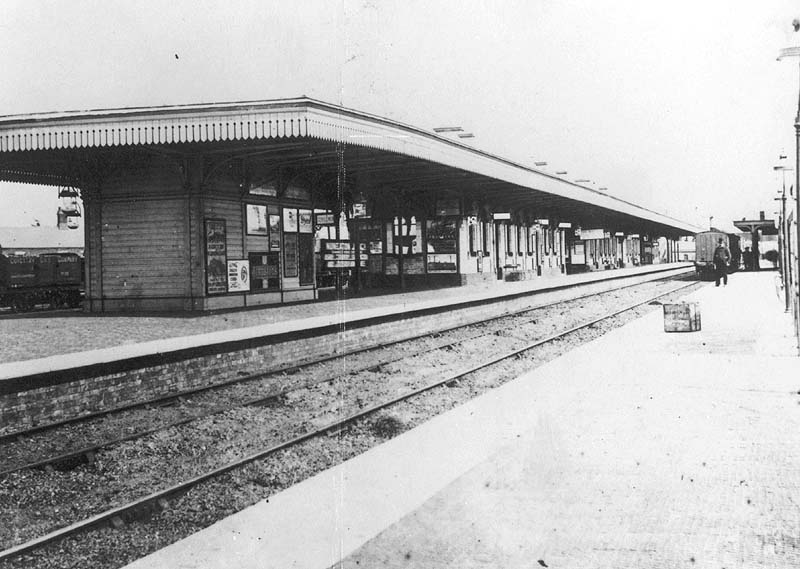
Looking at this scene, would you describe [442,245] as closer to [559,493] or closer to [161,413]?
[161,413]

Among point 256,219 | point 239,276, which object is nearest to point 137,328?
point 239,276

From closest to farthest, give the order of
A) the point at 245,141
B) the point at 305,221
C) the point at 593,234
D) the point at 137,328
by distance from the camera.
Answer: the point at 137,328 → the point at 245,141 → the point at 305,221 → the point at 593,234

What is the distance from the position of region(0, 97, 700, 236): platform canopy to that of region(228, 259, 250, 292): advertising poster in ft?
7.77

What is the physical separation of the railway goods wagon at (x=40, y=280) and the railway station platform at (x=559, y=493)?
1844cm

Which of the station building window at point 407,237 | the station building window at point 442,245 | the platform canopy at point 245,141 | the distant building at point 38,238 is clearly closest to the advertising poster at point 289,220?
the platform canopy at point 245,141

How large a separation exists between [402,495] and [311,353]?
7257mm

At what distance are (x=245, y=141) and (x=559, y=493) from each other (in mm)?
11107

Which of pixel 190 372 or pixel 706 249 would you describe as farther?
pixel 706 249

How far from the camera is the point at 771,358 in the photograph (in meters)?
10.6

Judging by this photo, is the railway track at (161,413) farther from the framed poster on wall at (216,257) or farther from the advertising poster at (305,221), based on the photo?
the advertising poster at (305,221)

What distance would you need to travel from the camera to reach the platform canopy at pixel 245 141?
13.1 metres

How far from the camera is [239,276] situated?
1628 cm

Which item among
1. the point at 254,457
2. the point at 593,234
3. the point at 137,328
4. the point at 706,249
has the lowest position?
the point at 254,457

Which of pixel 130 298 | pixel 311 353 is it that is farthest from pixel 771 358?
pixel 130 298
